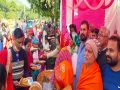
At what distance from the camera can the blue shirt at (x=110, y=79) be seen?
404 cm

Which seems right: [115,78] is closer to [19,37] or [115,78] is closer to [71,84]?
[71,84]

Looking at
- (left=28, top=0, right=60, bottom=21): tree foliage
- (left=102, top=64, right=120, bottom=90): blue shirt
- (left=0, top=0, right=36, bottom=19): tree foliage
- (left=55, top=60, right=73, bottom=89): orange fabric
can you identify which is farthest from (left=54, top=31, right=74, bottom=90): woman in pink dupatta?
(left=0, top=0, right=36, bottom=19): tree foliage

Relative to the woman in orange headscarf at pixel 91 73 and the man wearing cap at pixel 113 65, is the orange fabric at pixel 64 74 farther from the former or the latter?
the man wearing cap at pixel 113 65

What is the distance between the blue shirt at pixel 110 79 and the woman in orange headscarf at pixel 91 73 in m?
0.06

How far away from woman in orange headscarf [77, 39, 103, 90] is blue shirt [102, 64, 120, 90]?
62 millimetres

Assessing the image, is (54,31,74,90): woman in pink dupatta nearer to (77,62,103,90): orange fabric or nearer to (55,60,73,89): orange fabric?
(55,60,73,89): orange fabric

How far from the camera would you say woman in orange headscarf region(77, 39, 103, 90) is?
13.9 feet

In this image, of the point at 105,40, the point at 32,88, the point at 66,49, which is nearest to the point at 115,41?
the point at 66,49

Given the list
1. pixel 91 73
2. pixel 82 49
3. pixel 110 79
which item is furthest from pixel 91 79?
pixel 82 49

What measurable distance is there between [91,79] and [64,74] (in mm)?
320

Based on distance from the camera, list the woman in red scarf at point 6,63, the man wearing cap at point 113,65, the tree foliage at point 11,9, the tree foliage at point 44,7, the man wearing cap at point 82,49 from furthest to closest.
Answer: the tree foliage at point 11,9 < the tree foliage at point 44,7 < the woman in red scarf at point 6,63 < the man wearing cap at point 82,49 < the man wearing cap at point 113,65

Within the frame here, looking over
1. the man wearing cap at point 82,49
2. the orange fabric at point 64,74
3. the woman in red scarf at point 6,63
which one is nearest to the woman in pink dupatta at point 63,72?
the orange fabric at point 64,74

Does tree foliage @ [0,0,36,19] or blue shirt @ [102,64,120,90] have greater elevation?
blue shirt @ [102,64,120,90]

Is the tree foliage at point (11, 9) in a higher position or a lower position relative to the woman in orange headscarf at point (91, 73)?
lower
